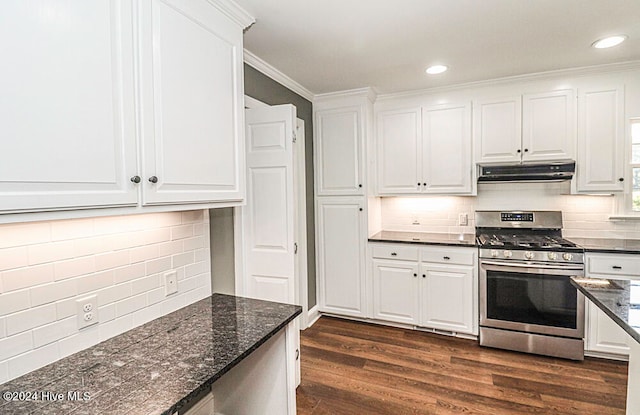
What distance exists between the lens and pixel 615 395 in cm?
226

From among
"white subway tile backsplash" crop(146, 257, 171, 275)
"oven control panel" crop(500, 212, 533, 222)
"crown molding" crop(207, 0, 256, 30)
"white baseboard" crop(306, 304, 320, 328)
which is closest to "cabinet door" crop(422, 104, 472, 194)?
"oven control panel" crop(500, 212, 533, 222)

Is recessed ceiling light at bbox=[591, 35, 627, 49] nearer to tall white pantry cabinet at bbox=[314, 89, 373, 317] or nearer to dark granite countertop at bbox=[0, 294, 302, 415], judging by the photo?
tall white pantry cabinet at bbox=[314, 89, 373, 317]

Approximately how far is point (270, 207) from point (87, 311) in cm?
124

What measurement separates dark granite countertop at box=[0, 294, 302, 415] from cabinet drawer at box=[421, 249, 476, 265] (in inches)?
74.8

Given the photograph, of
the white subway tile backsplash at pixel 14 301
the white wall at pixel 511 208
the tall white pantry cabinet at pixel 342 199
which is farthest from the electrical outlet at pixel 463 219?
the white subway tile backsplash at pixel 14 301

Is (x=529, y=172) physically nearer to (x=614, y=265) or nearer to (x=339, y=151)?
(x=614, y=265)

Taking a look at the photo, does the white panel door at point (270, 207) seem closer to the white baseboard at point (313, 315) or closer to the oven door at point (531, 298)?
the white baseboard at point (313, 315)

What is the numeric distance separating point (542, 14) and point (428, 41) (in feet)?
2.14

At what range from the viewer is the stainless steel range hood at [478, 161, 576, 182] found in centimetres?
291

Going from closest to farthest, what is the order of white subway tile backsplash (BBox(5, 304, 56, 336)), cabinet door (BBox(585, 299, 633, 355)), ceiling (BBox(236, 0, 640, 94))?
white subway tile backsplash (BBox(5, 304, 56, 336)) → ceiling (BBox(236, 0, 640, 94)) → cabinet door (BBox(585, 299, 633, 355))

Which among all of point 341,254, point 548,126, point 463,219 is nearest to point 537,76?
point 548,126

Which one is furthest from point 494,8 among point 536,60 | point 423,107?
point 423,107

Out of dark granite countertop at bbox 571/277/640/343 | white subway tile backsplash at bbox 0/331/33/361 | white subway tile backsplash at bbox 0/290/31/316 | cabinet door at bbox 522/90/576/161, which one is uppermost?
cabinet door at bbox 522/90/576/161

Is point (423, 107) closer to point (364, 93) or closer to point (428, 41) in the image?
point (364, 93)
